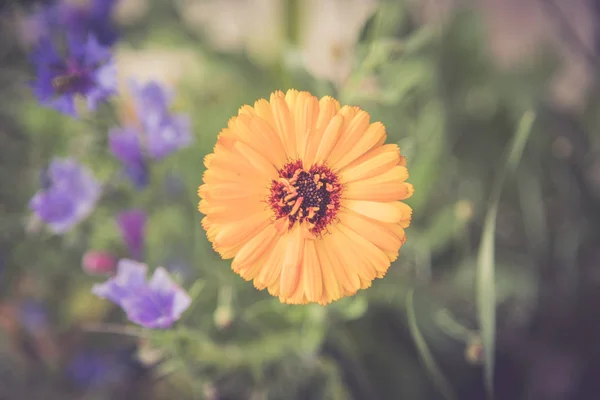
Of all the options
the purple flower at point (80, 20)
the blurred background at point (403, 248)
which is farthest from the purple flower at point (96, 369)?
the purple flower at point (80, 20)

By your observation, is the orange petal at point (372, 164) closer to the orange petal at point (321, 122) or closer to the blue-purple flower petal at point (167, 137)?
the orange petal at point (321, 122)

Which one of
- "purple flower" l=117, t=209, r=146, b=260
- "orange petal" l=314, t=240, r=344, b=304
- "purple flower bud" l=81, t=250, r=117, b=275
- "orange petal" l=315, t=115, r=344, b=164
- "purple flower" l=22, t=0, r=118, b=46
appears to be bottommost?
"orange petal" l=314, t=240, r=344, b=304

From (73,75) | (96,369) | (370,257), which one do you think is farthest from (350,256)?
(96,369)

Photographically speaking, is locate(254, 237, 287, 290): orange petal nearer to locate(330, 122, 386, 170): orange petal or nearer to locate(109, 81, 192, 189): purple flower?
locate(330, 122, 386, 170): orange petal

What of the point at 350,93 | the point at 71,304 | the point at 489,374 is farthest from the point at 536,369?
the point at 71,304

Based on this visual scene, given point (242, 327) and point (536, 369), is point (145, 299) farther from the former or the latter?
point (536, 369)

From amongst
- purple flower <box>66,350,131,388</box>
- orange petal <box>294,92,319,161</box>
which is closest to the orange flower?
orange petal <box>294,92,319,161</box>

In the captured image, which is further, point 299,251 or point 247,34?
point 247,34
